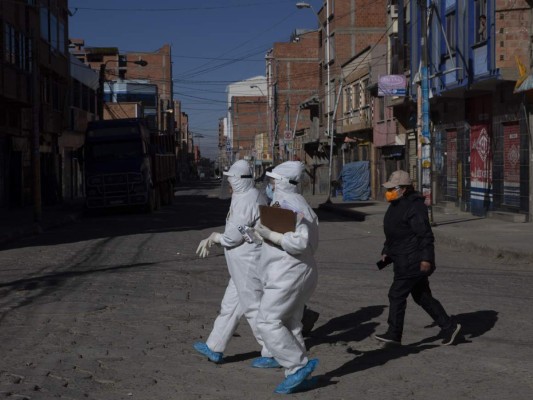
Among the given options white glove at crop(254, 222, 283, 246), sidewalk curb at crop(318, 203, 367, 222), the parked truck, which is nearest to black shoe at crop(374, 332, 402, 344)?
white glove at crop(254, 222, 283, 246)

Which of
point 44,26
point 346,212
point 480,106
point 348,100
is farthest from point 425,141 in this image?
point 348,100

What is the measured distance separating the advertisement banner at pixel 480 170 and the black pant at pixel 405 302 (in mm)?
19736

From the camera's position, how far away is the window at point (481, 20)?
83.4 ft

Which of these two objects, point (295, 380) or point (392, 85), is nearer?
point (295, 380)

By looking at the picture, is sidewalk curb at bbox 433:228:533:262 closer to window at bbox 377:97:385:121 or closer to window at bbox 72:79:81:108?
window at bbox 377:97:385:121

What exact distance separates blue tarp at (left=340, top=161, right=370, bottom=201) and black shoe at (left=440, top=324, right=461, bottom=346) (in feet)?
122

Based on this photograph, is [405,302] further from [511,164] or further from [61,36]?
[61,36]

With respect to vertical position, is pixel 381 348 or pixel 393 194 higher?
pixel 393 194

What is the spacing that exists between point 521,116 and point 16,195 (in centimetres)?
2363

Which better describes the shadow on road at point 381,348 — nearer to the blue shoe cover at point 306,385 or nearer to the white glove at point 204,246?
the blue shoe cover at point 306,385

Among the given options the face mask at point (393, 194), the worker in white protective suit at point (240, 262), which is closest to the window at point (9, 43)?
the face mask at point (393, 194)

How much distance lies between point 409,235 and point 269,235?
2.23 metres

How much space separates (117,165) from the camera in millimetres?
33156

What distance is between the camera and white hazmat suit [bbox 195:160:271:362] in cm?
727
